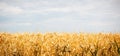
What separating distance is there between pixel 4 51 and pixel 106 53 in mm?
3023

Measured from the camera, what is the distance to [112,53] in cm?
709

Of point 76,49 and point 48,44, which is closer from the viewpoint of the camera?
point 76,49

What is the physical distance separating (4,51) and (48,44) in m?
1.37

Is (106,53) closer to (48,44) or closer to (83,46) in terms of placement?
(83,46)

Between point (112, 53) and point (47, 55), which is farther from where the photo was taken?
point (112, 53)

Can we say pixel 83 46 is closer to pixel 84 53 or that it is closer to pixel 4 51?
pixel 84 53

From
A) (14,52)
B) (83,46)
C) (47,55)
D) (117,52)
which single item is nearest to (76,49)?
(83,46)

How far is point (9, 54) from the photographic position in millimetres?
6598

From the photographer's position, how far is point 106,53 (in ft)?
22.9

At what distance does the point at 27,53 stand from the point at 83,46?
5.37 ft

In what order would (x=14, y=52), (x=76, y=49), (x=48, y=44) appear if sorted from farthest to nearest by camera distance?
(x=48, y=44), (x=76, y=49), (x=14, y=52)

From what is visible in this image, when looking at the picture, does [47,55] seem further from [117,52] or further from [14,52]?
[117,52]

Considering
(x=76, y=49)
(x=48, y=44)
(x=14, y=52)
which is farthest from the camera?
(x=48, y=44)

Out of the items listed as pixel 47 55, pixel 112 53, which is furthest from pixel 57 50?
pixel 112 53
